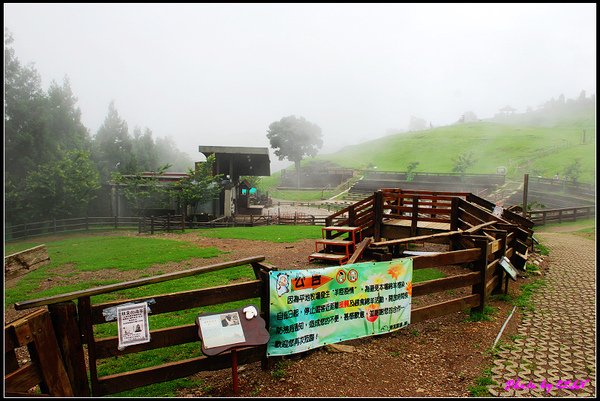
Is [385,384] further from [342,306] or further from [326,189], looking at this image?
[326,189]

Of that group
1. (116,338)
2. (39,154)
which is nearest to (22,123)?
(39,154)

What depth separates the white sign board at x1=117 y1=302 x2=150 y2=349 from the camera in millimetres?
4160

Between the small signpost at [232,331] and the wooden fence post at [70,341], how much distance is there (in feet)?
4.08

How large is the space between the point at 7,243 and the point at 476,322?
95.3 ft

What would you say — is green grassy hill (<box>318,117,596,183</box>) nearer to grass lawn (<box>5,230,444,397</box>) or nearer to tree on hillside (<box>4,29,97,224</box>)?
grass lawn (<box>5,230,444,397</box>)

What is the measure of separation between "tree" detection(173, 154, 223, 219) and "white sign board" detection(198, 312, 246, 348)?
25.4 m

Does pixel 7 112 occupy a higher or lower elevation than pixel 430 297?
higher

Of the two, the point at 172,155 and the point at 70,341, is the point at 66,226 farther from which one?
the point at 172,155

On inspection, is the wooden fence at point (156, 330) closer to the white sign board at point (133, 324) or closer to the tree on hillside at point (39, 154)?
the white sign board at point (133, 324)

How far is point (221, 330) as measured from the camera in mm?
4211

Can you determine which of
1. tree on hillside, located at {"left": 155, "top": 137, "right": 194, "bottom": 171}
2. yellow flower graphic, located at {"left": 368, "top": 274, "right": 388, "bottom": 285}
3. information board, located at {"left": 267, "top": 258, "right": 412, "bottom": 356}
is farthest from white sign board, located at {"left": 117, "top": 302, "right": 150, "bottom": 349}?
tree on hillside, located at {"left": 155, "top": 137, "right": 194, "bottom": 171}

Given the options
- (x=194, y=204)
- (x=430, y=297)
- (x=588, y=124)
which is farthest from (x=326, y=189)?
(x=588, y=124)

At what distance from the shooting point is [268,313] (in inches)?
194

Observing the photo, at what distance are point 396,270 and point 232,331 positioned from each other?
2.80 metres
